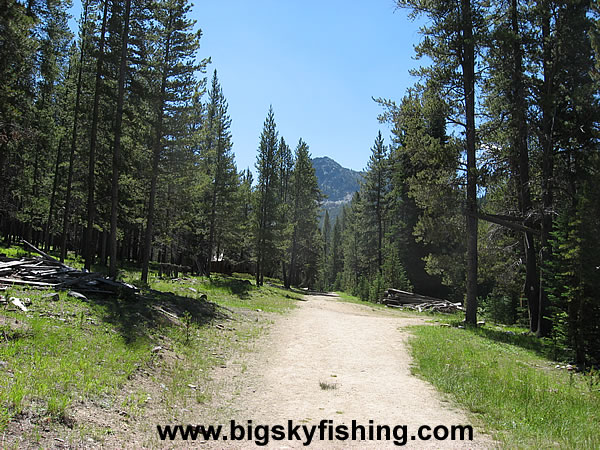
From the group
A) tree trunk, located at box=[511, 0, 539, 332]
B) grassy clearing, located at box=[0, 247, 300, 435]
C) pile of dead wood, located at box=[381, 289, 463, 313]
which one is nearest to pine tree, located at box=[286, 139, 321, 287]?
pile of dead wood, located at box=[381, 289, 463, 313]

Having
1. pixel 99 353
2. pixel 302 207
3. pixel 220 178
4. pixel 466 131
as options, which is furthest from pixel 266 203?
pixel 99 353

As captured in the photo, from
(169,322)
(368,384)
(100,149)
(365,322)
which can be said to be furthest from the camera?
(100,149)

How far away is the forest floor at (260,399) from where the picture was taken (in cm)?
478

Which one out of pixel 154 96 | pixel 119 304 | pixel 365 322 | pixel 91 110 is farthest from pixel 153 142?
pixel 365 322

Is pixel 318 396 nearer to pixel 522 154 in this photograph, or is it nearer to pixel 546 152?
pixel 546 152

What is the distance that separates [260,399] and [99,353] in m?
3.23

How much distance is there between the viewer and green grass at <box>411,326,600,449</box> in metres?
5.21

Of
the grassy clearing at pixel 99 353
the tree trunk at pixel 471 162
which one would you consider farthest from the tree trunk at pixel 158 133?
the tree trunk at pixel 471 162

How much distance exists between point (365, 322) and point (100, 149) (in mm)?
18913

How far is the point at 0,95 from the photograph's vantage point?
13789 millimetres

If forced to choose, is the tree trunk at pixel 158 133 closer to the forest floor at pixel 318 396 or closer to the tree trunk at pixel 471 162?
the forest floor at pixel 318 396

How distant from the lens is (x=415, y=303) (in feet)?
95.7

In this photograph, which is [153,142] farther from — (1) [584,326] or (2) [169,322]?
(1) [584,326]

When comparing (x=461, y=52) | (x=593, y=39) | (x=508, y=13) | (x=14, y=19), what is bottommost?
(x=593, y=39)
